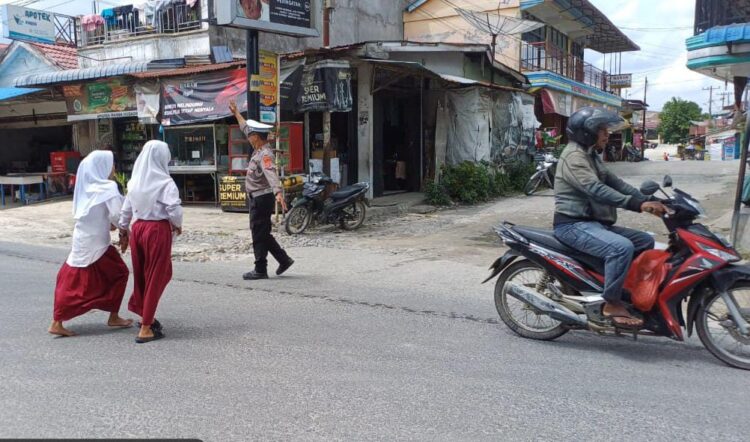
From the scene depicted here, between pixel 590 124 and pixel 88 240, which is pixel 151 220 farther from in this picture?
pixel 590 124

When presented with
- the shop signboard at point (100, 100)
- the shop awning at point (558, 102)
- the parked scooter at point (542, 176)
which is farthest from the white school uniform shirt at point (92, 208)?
the shop awning at point (558, 102)

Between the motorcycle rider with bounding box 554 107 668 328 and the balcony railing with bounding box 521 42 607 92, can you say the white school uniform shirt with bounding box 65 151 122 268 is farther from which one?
the balcony railing with bounding box 521 42 607 92

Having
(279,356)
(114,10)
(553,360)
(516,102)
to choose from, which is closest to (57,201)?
(114,10)

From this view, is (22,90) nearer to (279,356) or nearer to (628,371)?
(279,356)

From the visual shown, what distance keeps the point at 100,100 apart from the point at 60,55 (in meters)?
6.31

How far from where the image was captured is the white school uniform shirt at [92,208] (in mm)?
5051

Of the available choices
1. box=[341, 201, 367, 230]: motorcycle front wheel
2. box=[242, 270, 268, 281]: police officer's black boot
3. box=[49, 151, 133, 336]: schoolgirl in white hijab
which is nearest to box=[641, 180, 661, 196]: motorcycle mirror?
box=[49, 151, 133, 336]: schoolgirl in white hijab

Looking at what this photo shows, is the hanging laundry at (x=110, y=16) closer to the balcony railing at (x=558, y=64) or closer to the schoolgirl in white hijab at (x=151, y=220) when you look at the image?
the balcony railing at (x=558, y=64)

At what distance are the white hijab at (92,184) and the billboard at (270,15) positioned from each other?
19.6ft

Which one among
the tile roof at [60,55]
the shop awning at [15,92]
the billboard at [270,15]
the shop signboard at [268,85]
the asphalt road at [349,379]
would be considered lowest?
the asphalt road at [349,379]

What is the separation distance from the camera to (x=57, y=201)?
17156mm

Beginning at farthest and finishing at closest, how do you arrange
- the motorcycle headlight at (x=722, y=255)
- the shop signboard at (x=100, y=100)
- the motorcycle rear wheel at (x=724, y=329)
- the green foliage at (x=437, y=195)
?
the shop signboard at (x=100, y=100), the green foliage at (x=437, y=195), the motorcycle rear wheel at (x=724, y=329), the motorcycle headlight at (x=722, y=255)

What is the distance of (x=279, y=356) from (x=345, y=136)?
12.1 m

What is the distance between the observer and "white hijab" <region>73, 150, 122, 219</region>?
504cm
